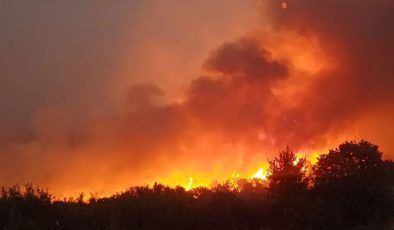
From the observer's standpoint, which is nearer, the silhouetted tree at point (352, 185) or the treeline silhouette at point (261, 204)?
the treeline silhouette at point (261, 204)

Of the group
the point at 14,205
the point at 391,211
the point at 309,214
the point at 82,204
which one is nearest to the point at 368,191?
the point at 391,211

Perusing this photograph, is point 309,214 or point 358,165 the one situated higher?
point 358,165

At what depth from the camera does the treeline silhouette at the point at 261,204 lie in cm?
2862

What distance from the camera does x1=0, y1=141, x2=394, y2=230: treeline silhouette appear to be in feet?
93.9

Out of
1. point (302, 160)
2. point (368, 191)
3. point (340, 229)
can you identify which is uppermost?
point (302, 160)

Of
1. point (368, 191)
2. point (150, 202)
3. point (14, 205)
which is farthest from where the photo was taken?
point (368, 191)

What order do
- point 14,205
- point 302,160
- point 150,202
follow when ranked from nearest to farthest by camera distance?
point 14,205, point 150,202, point 302,160

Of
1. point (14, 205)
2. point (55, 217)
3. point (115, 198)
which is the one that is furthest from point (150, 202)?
point (14, 205)

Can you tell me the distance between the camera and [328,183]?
35.4m

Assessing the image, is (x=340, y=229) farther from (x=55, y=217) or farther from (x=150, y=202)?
(x=55, y=217)

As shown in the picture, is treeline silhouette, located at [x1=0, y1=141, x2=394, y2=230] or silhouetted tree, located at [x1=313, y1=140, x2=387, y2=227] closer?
treeline silhouette, located at [x1=0, y1=141, x2=394, y2=230]

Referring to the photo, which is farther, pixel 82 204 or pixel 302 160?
pixel 302 160

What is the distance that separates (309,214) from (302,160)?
5280 mm

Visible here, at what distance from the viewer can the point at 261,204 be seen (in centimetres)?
3425
